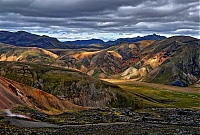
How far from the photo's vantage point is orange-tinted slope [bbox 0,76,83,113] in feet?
382

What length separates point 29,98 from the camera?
452ft

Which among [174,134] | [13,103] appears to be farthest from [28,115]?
[174,134]

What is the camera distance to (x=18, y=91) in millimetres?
133000

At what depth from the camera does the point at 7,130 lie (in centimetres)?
6372

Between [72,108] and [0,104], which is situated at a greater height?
[0,104]

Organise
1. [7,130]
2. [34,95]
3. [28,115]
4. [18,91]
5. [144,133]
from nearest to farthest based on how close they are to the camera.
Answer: [7,130]
[144,133]
[28,115]
[18,91]
[34,95]

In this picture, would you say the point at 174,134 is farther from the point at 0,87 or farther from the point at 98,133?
the point at 0,87

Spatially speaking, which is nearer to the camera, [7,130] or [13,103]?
[7,130]

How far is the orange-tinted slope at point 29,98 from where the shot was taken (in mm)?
116312

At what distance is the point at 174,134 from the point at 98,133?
2314 cm

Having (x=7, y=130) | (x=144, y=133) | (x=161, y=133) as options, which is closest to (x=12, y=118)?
(x=7, y=130)

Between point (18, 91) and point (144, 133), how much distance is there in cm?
6705

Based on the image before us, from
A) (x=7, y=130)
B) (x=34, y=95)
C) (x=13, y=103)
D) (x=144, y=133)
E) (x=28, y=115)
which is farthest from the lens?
(x=34, y=95)

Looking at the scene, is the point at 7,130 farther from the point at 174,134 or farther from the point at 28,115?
the point at 174,134
